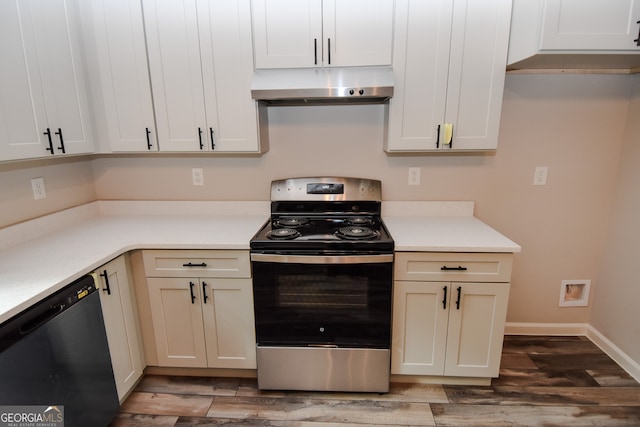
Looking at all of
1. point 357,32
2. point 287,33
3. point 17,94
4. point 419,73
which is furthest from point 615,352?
point 17,94

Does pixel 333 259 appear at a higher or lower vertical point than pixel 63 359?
higher

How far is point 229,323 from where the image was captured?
1.93 metres

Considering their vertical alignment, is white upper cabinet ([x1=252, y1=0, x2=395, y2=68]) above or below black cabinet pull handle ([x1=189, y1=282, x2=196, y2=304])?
above

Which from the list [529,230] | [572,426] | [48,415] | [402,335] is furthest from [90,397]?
[529,230]

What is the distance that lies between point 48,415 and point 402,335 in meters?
1.61

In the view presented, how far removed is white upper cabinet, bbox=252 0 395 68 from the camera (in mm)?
1820

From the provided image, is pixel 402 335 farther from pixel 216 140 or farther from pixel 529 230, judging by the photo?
pixel 216 140

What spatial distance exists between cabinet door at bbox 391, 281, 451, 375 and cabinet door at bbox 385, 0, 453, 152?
2.65ft

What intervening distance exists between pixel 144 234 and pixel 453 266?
1725mm

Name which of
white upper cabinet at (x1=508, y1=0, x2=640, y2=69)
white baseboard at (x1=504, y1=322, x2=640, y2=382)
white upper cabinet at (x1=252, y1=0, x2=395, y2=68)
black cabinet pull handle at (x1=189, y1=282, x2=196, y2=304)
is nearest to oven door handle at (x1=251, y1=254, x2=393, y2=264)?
black cabinet pull handle at (x1=189, y1=282, x2=196, y2=304)

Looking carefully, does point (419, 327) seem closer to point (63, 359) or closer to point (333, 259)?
point (333, 259)

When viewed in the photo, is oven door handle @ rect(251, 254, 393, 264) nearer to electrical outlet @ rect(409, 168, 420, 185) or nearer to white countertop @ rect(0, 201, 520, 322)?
white countertop @ rect(0, 201, 520, 322)

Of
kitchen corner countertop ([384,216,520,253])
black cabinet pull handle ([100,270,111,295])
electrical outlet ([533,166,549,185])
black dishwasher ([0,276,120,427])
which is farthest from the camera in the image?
electrical outlet ([533,166,549,185])

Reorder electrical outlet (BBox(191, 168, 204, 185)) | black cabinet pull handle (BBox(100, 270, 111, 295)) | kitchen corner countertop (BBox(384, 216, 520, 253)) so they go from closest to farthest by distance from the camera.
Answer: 1. black cabinet pull handle (BBox(100, 270, 111, 295))
2. kitchen corner countertop (BBox(384, 216, 520, 253))
3. electrical outlet (BBox(191, 168, 204, 185))
